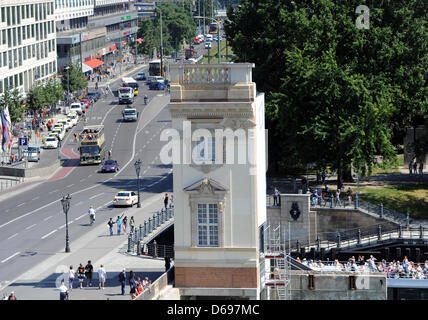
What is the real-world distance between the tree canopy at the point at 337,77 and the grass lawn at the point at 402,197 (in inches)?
90.6

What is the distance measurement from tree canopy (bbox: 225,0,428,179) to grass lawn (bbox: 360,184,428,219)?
7.55ft

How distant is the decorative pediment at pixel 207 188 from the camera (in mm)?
40406

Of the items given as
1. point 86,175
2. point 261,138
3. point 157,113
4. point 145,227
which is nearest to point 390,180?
point 145,227

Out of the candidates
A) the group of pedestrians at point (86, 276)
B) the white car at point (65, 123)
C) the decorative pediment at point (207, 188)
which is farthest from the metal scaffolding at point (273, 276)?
the white car at point (65, 123)

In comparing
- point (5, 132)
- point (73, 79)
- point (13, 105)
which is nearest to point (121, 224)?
point (5, 132)

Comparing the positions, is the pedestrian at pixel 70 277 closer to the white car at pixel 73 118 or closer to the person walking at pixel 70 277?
the person walking at pixel 70 277

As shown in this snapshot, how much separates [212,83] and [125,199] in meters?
39.1

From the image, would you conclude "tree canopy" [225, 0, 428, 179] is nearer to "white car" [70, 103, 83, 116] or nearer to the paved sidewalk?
the paved sidewalk

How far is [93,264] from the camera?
197 ft

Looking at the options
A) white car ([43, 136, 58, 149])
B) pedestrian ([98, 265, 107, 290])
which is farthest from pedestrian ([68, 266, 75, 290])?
white car ([43, 136, 58, 149])

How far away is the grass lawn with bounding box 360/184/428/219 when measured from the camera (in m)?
72.0

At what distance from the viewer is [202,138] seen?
4059 cm

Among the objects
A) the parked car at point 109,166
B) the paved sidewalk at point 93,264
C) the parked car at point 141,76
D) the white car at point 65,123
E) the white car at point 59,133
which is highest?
the parked car at point 141,76

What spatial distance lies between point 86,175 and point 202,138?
5727 cm
